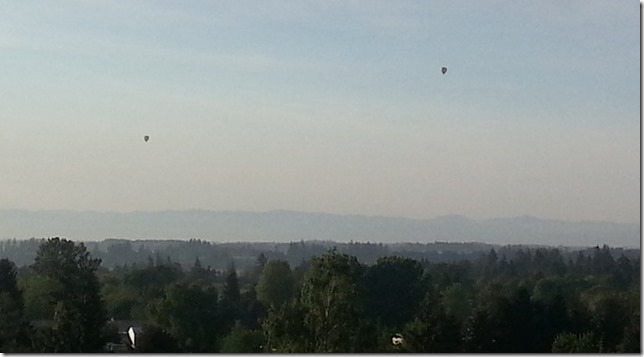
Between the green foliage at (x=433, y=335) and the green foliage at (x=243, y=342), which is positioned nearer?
the green foliage at (x=433, y=335)

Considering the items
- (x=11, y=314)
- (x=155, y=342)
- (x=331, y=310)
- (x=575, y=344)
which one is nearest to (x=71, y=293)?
(x=11, y=314)

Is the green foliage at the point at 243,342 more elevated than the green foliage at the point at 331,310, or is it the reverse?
the green foliage at the point at 331,310

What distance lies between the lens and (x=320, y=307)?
15477mm

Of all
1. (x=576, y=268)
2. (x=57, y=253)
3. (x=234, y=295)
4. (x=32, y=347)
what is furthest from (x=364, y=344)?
(x=576, y=268)

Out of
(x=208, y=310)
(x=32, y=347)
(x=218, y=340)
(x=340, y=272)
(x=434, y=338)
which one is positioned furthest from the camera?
(x=208, y=310)

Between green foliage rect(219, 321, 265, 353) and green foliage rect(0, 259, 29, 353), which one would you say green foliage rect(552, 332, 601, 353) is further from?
green foliage rect(0, 259, 29, 353)

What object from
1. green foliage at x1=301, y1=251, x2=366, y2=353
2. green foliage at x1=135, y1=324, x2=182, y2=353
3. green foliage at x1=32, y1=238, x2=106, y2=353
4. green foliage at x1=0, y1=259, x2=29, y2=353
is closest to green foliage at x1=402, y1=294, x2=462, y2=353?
green foliage at x1=301, y1=251, x2=366, y2=353

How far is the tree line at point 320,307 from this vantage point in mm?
15242

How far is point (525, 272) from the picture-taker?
38438 mm

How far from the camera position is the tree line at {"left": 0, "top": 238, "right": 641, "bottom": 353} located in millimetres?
15242

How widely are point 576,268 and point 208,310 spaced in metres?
19.6

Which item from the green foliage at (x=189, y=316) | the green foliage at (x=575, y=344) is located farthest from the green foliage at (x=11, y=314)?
the green foliage at (x=575, y=344)

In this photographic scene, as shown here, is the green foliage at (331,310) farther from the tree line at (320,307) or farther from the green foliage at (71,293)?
the green foliage at (71,293)

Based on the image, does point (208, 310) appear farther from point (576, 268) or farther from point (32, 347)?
point (576, 268)
